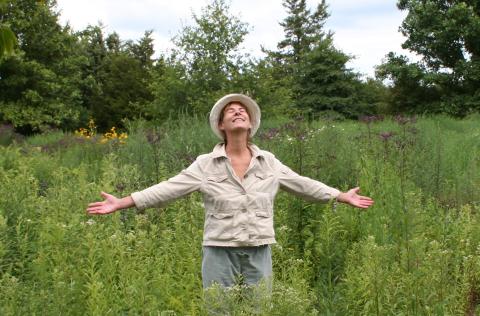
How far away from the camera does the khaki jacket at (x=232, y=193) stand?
138 inches

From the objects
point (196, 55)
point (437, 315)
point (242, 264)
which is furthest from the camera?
point (196, 55)

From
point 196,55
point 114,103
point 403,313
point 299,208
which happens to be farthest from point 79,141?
point 114,103

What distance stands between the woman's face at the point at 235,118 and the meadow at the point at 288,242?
83 centimetres

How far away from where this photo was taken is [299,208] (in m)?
5.18

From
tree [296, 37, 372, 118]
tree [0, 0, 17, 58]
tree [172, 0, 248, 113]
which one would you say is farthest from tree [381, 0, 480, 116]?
tree [0, 0, 17, 58]

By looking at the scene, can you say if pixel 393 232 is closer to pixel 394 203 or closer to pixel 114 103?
pixel 394 203

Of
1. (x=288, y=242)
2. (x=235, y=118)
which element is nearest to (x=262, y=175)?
(x=235, y=118)

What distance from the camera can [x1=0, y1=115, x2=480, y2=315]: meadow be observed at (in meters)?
3.42

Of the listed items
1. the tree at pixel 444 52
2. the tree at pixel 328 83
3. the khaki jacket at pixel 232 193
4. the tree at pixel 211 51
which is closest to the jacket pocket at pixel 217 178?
the khaki jacket at pixel 232 193

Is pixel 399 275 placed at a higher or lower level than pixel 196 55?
lower

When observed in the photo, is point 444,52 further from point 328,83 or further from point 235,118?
point 235,118

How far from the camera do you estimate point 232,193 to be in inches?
140

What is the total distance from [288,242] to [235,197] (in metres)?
1.56

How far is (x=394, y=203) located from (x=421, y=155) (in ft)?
8.77
